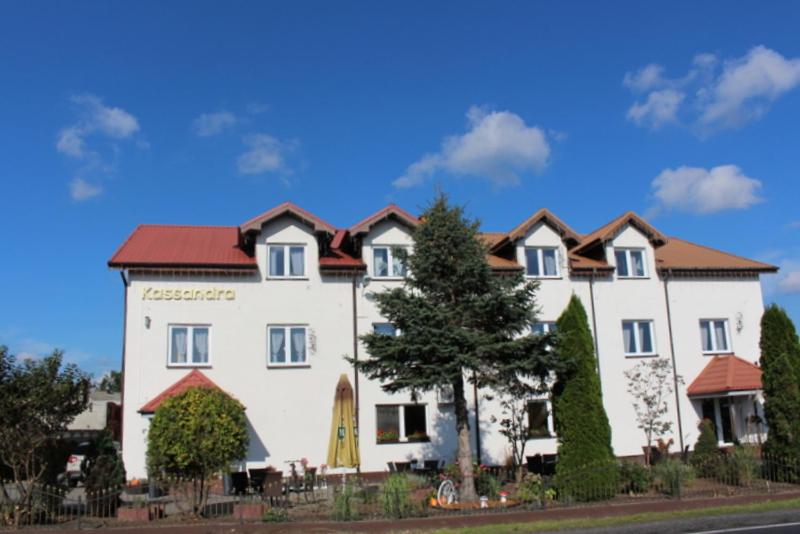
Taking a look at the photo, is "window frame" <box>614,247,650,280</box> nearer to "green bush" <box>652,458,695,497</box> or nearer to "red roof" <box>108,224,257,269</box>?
"green bush" <box>652,458,695,497</box>

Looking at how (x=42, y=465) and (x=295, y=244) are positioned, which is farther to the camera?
(x=295, y=244)

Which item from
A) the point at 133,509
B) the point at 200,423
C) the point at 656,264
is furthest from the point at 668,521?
the point at 656,264

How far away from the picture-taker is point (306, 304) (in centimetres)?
2494

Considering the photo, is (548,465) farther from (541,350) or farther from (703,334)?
(703,334)

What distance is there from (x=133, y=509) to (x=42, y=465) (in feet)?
8.02

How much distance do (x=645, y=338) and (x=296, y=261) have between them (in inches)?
574

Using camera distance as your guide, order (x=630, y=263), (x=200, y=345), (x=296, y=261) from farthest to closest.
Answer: (x=630, y=263)
(x=296, y=261)
(x=200, y=345)

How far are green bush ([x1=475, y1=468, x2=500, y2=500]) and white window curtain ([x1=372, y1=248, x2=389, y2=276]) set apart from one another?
30.4 ft

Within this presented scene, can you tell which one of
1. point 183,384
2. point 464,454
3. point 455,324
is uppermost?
point 455,324

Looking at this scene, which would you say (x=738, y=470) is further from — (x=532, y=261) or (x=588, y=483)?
(x=532, y=261)

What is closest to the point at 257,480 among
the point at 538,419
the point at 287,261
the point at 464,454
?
the point at 464,454

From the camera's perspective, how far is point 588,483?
1672cm

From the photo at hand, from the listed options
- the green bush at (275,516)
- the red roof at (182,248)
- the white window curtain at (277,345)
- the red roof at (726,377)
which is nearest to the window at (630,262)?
the red roof at (726,377)

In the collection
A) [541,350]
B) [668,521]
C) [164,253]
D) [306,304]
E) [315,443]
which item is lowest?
[668,521]
